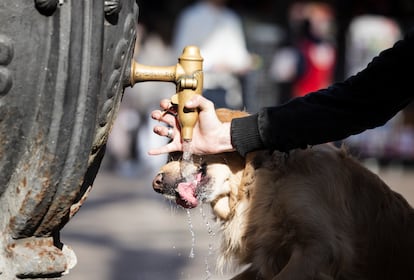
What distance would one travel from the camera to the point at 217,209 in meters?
3.97

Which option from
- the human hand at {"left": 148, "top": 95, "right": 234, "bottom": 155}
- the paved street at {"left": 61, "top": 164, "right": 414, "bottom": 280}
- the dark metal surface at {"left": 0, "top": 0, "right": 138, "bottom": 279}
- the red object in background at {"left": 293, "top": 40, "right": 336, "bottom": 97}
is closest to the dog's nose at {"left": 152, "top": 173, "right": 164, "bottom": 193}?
the paved street at {"left": 61, "top": 164, "right": 414, "bottom": 280}

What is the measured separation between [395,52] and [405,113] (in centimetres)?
1065

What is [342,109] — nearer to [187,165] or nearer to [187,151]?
[187,151]

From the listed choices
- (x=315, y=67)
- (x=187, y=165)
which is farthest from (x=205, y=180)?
(x=315, y=67)

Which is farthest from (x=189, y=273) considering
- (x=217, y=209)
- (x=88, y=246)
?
(x=217, y=209)

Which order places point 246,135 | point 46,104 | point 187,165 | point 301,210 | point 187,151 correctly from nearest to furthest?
point 46,104, point 246,135, point 187,151, point 301,210, point 187,165

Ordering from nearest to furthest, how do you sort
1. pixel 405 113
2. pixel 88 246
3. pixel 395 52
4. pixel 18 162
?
1. pixel 18 162
2. pixel 395 52
3. pixel 88 246
4. pixel 405 113

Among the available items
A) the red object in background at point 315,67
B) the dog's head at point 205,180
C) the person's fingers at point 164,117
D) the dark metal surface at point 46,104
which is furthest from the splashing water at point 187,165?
→ the red object in background at point 315,67

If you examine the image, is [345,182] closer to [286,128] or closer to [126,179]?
[286,128]

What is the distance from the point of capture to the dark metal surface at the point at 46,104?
2082 mm

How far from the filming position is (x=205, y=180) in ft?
12.7

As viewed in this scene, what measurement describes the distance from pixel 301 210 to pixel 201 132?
537 mm

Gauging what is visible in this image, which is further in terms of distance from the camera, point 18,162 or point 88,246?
point 88,246

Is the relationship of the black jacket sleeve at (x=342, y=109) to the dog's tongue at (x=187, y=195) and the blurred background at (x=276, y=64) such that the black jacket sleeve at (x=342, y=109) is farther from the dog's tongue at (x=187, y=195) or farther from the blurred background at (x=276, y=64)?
the blurred background at (x=276, y=64)
